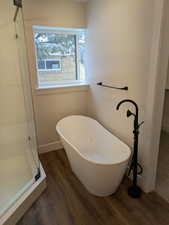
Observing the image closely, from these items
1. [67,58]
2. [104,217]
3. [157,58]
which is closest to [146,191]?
[104,217]

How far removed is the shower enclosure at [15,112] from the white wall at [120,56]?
40.4 inches

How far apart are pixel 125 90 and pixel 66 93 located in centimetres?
111

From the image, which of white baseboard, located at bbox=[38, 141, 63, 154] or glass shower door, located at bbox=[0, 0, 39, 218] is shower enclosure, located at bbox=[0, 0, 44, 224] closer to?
glass shower door, located at bbox=[0, 0, 39, 218]

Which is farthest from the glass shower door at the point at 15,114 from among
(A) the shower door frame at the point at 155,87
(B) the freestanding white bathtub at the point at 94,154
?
(A) the shower door frame at the point at 155,87

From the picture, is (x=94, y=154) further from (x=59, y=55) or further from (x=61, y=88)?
(x=59, y=55)

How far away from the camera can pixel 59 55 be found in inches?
112

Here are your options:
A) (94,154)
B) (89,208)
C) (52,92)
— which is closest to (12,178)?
(89,208)

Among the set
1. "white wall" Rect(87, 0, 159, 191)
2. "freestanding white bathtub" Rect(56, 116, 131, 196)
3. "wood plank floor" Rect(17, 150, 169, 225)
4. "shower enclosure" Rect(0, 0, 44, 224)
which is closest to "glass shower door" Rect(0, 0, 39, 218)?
"shower enclosure" Rect(0, 0, 44, 224)

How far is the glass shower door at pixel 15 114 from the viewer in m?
2.10

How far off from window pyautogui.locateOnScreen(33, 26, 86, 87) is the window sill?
0.16m

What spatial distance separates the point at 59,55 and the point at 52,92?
676 mm

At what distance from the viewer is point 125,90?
203cm

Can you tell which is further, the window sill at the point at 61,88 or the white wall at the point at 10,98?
the window sill at the point at 61,88

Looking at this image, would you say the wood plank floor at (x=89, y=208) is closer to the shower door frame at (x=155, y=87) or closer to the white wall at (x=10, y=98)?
the shower door frame at (x=155, y=87)
